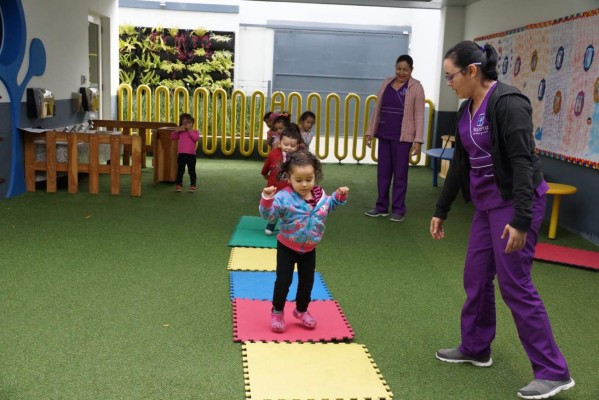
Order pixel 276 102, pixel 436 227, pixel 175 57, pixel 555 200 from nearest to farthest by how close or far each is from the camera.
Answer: pixel 436 227
pixel 555 200
pixel 276 102
pixel 175 57

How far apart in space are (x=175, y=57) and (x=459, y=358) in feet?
44.4

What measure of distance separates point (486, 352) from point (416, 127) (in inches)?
143

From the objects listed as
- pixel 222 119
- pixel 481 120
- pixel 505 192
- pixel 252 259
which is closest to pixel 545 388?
pixel 505 192

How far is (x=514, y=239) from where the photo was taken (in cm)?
276

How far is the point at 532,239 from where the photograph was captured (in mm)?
2898

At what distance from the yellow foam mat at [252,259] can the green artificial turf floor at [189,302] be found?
0.44 ft

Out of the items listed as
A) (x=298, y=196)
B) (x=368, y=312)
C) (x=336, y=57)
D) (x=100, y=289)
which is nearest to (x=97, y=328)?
(x=100, y=289)

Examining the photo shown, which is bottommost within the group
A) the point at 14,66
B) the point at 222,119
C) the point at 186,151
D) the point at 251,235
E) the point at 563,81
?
the point at 251,235

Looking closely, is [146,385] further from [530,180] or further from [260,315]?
[530,180]

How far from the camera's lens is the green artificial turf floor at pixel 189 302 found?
3.05 meters

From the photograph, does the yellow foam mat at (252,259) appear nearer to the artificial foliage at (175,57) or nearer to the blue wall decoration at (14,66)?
the blue wall decoration at (14,66)

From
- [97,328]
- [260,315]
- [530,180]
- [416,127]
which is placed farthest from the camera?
[416,127]

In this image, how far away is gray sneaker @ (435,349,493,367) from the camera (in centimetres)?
332

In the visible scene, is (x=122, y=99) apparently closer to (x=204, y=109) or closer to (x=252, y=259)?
(x=204, y=109)
